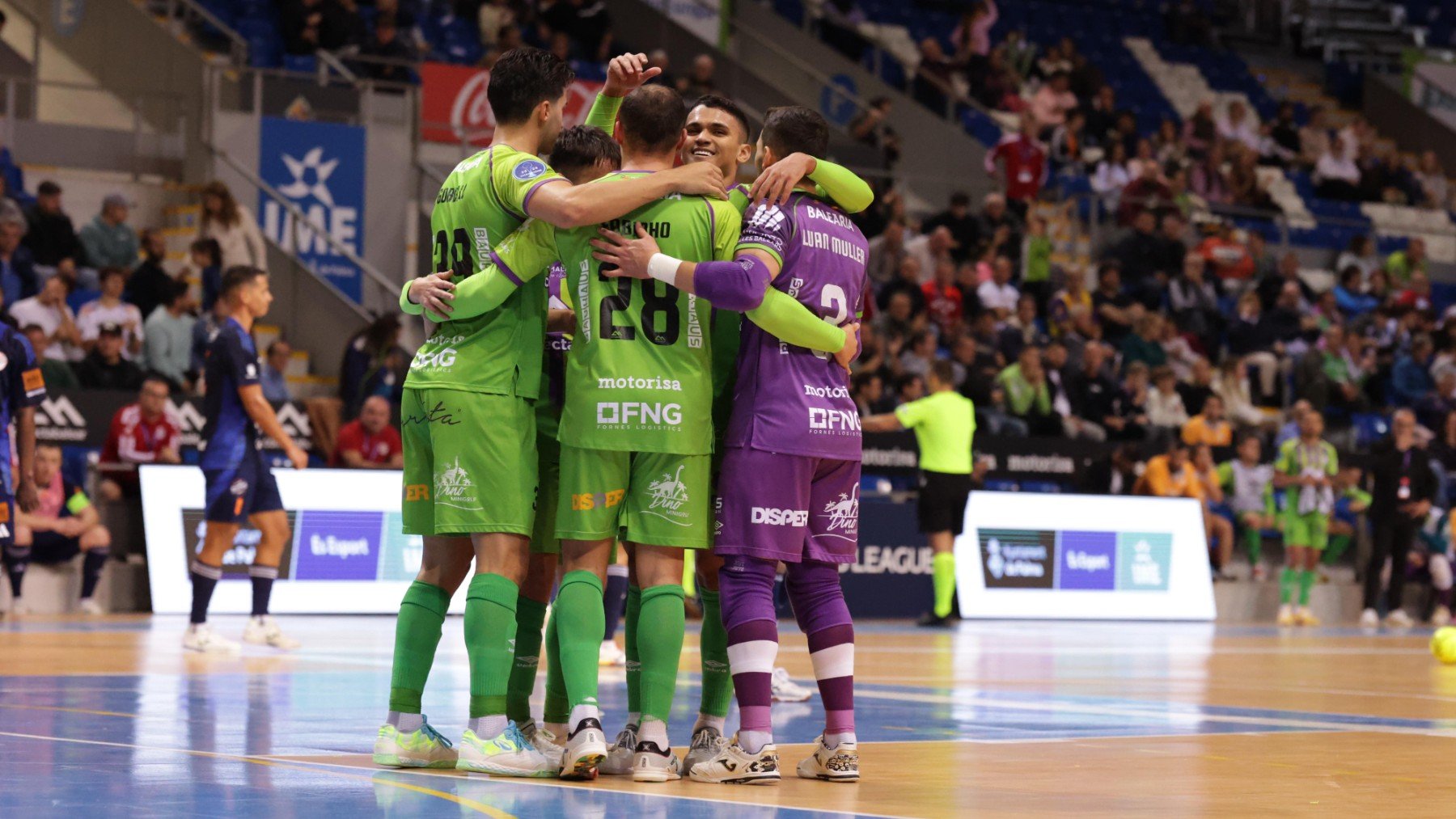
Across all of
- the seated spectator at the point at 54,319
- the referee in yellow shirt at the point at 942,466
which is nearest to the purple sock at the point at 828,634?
the referee in yellow shirt at the point at 942,466

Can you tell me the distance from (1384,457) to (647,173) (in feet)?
56.9

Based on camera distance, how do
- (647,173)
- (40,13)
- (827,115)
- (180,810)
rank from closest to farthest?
(180,810)
(647,173)
(40,13)
(827,115)

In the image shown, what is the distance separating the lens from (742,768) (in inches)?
231

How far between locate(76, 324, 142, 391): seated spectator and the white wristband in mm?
11764

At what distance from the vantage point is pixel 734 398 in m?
6.20

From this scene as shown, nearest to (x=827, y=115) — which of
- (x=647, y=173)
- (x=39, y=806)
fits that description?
(x=647, y=173)

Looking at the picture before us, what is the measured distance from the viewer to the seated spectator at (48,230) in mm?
17547

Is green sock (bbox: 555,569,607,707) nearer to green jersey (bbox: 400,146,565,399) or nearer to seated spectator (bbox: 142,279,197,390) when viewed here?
green jersey (bbox: 400,146,565,399)

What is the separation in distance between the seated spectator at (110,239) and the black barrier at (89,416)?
84.3 inches

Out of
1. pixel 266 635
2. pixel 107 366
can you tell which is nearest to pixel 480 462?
pixel 266 635

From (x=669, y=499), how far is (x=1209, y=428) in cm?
1733

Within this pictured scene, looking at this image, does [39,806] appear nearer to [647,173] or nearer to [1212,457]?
[647,173]

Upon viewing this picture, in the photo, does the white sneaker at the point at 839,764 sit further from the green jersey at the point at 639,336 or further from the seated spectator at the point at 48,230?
the seated spectator at the point at 48,230

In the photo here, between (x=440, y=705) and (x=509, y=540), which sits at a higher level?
(x=509, y=540)
